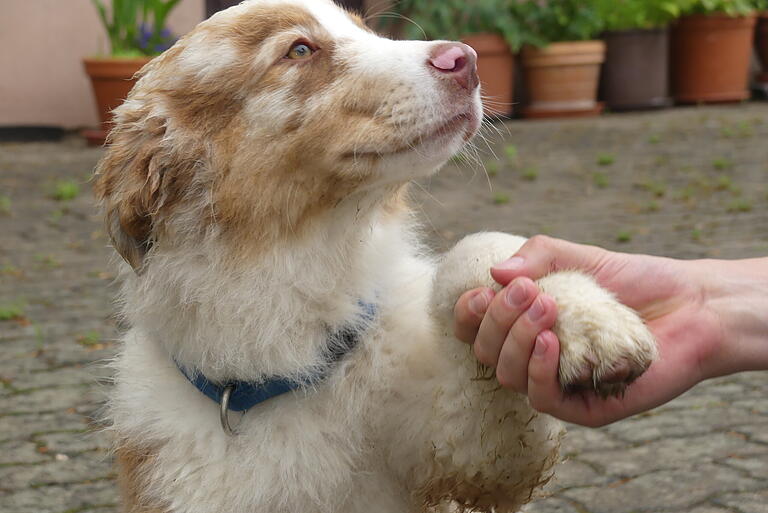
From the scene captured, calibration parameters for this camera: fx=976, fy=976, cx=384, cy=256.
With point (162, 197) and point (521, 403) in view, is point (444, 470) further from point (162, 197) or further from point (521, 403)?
point (162, 197)

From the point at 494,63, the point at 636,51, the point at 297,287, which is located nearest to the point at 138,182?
the point at 297,287

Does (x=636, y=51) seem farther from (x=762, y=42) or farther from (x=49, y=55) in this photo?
(x=49, y=55)

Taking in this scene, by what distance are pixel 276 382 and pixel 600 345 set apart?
1.00 metres

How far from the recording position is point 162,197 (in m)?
2.86

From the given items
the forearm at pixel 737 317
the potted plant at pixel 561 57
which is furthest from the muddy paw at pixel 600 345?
the potted plant at pixel 561 57

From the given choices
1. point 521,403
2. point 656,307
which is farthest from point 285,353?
point 656,307

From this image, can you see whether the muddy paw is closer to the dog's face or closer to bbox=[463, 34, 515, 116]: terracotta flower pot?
the dog's face

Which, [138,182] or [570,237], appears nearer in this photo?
[138,182]

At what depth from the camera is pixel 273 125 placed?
2.86m

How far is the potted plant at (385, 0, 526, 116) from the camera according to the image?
470 inches

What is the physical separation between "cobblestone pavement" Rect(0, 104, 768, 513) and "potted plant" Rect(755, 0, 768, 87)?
922 mm

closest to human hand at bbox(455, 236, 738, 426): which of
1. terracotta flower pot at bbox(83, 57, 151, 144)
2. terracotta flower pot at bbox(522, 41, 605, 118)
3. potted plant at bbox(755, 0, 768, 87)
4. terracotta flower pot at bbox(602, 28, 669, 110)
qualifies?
terracotta flower pot at bbox(83, 57, 151, 144)

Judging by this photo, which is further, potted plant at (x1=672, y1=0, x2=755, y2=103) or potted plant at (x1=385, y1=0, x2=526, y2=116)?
potted plant at (x1=672, y1=0, x2=755, y2=103)

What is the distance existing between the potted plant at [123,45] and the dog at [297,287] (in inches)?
300
